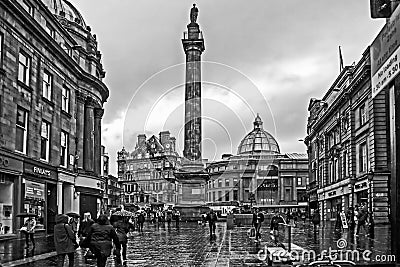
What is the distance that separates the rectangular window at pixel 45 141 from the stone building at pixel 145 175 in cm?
8002

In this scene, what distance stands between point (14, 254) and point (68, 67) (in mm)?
25981

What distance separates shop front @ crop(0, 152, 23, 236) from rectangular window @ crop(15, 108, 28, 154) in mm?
1553

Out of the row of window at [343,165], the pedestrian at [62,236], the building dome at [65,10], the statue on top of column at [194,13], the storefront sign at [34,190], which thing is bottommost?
the pedestrian at [62,236]

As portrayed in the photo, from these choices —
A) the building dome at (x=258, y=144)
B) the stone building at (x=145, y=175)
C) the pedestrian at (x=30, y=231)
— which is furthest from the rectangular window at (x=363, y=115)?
the building dome at (x=258, y=144)

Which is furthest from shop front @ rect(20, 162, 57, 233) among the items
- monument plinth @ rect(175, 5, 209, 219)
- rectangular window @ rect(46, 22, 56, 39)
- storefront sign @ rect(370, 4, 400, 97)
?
storefront sign @ rect(370, 4, 400, 97)

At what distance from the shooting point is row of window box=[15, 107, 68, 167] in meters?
36.6

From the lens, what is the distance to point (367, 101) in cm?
5800

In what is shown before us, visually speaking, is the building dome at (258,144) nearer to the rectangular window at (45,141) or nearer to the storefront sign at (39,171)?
the storefront sign at (39,171)

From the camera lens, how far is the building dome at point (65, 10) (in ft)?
186

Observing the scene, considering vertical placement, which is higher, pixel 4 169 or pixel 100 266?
pixel 4 169

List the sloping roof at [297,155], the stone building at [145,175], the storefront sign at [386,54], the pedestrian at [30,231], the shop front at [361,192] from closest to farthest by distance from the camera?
the storefront sign at [386,54], the pedestrian at [30,231], the shop front at [361,192], the stone building at [145,175], the sloping roof at [297,155]

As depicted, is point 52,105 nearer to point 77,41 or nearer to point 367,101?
point 77,41

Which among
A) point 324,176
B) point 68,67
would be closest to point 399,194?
point 68,67

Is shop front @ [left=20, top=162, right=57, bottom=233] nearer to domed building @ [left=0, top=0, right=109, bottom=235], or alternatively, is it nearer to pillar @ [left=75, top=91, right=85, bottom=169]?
domed building @ [left=0, top=0, right=109, bottom=235]
